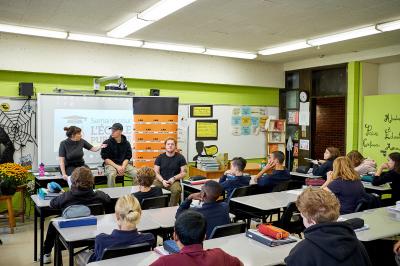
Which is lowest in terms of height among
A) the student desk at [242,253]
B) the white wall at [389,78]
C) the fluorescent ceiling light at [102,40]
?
the student desk at [242,253]

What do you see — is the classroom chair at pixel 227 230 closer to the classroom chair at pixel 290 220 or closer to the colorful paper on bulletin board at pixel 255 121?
the classroom chair at pixel 290 220

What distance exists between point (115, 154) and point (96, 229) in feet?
11.1

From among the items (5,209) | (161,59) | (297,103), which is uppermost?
(161,59)

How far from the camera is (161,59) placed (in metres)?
7.60

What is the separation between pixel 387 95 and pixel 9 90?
22.4ft

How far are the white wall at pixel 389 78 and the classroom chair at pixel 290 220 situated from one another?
4.75m

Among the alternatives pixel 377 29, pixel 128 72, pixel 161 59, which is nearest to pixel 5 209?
pixel 128 72

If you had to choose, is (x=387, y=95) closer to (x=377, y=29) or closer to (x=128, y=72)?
(x=377, y=29)

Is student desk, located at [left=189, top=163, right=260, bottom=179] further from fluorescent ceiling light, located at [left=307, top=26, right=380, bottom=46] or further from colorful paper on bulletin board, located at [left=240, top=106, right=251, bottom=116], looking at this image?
fluorescent ceiling light, located at [left=307, top=26, right=380, bottom=46]

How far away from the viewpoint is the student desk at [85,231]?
293cm

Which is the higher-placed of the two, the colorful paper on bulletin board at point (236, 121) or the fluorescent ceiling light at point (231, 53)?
the fluorescent ceiling light at point (231, 53)

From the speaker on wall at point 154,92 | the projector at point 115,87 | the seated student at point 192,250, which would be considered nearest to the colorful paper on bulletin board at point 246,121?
the speaker on wall at point 154,92

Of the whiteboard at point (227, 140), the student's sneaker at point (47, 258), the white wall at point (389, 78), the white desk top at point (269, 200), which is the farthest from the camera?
the whiteboard at point (227, 140)

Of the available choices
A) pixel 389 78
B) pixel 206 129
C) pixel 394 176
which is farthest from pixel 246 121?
pixel 394 176
